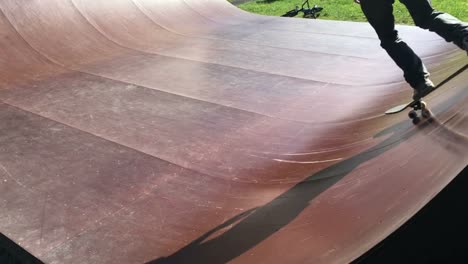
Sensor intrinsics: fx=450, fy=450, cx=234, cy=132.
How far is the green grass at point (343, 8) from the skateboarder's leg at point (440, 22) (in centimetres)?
666

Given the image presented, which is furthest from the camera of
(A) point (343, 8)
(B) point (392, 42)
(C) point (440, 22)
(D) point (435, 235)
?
(A) point (343, 8)

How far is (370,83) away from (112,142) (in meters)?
2.73

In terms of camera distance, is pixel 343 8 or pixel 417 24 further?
pixel 343 8

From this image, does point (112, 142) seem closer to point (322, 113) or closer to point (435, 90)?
point (322, 113)

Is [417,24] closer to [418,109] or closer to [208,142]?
[418,109]

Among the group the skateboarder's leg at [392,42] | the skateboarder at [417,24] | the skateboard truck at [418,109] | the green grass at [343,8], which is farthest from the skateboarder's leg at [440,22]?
the green grass at [343,8]

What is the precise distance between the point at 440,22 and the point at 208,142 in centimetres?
185

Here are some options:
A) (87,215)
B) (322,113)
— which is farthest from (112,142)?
(322,113)

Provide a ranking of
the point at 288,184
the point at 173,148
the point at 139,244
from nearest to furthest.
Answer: the point at 139,244 < the point at 288,184 < the point at 173,148

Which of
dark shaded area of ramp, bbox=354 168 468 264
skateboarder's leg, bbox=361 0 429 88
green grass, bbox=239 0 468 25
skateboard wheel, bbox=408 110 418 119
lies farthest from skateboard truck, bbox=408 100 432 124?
green grass, bbox=239 0 468 25

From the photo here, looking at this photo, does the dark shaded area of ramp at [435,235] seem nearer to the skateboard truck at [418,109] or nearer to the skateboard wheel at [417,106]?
the skateboard truck at [418,109]

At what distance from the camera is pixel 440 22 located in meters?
2.84

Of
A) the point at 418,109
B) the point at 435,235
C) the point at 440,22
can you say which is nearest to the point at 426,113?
the point at 418,109

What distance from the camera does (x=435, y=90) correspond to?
3145 millimetres
